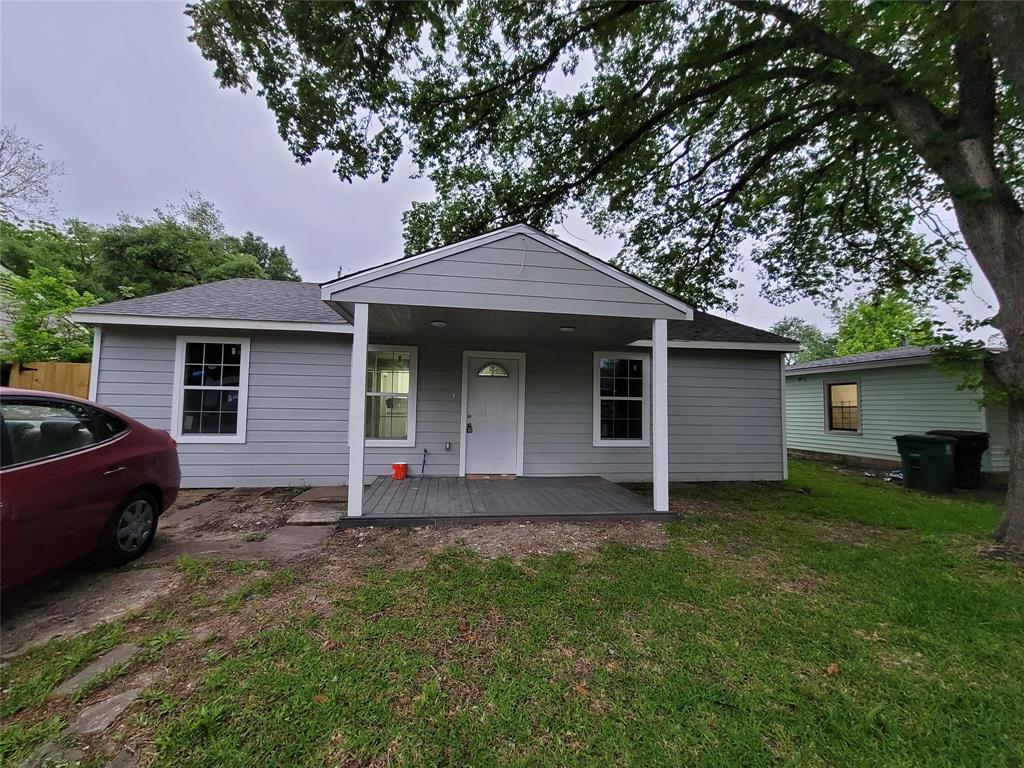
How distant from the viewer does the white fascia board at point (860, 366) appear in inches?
334

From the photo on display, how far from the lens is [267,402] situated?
6.06 m

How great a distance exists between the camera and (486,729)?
64.5 inches

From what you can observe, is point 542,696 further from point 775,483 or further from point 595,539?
point 775,483

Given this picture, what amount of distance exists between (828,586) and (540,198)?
7.01 metres

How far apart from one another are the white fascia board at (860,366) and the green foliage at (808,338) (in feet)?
90.6

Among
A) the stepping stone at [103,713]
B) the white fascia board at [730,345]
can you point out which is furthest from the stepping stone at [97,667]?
the white fascia board at [730,345]

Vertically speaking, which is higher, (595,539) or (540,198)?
(540,198)

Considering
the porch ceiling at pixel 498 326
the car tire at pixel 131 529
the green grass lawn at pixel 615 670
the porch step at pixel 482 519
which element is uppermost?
the porch ceiling at pixel 498 326

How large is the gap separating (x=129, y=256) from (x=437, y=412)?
61.6 ft

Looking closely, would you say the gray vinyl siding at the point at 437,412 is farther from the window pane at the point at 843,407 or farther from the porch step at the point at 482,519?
the window pane at the point at 843,407

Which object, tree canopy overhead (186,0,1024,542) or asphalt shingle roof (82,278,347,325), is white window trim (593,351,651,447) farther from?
asphalt shingle roof (82,278,347,325)

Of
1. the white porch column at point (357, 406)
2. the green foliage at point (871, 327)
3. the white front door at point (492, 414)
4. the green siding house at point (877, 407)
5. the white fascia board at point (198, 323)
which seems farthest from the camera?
the green foliage at point (871, 327)

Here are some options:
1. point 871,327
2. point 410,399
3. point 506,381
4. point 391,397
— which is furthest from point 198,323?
point 871,327

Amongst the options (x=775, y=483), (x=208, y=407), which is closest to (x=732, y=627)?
(x=775, y=483)
